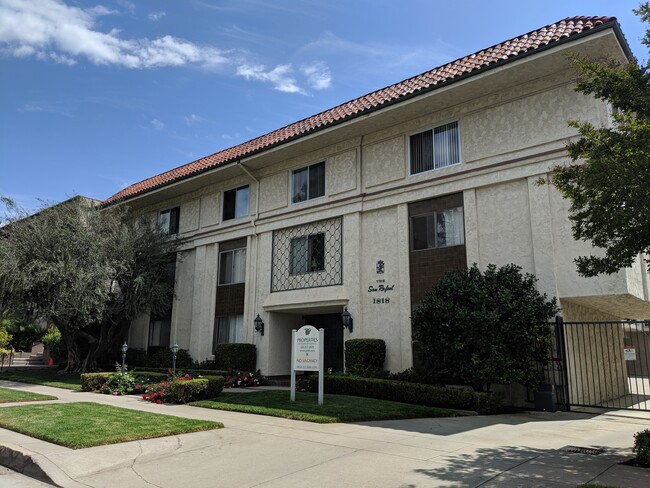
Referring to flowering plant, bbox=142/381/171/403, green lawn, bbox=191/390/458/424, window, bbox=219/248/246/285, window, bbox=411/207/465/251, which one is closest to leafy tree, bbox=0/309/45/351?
window, bbox=219/248/246/285

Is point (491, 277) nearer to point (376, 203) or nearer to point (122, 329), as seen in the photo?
point (376, 203)

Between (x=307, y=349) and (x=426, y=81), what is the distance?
30.1ft

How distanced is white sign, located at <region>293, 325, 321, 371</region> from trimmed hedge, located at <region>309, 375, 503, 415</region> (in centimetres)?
225

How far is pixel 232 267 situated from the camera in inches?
Result: 894

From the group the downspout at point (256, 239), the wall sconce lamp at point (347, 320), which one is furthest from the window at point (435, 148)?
the downspout at point (256, 239)

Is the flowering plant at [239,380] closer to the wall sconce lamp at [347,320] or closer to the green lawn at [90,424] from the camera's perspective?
the wall sconce lamp at [347,320]

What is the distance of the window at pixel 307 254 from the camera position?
19.4 m

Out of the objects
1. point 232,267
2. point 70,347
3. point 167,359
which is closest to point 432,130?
point 232,267

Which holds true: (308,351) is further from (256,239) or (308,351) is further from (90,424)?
(256,239)

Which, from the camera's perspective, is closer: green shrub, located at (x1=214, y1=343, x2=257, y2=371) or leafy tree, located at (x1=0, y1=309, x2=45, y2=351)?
green shrub, located at (x1=214, y1=343, x2=257, y2=371)

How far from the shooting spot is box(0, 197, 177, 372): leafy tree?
19328 mm

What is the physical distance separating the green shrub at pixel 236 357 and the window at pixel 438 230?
776cm

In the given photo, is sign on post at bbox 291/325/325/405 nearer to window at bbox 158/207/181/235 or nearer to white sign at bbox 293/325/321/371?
white sign at bbox 293/325/321/371

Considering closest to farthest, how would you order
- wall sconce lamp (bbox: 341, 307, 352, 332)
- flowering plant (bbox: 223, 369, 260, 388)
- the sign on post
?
the sign on post < wall sconce lamp (bbox: 341, 307, 352, 332) < flowering plant (bbox: 223, 369, 260, 388)
